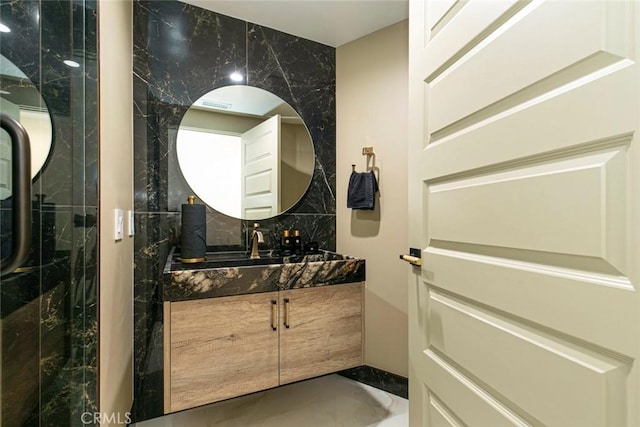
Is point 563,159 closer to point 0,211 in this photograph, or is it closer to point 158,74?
point 0,211

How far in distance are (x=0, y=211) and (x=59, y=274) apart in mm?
298

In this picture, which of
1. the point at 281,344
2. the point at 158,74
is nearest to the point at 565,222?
the point at 281,344

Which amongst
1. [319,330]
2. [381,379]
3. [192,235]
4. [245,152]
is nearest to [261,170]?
[245,152]

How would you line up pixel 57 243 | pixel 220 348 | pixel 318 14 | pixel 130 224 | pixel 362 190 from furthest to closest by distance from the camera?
pixel 362 190, pixel 318 14, pixel 130 224, pixel 220 348, pixel 57 243

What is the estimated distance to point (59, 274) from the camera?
0.92 meters

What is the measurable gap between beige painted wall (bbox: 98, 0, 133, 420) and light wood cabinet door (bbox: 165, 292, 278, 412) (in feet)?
0.78

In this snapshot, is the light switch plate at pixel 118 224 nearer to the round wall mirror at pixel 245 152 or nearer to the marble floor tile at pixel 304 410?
the round wall mirror at pixel 245 152

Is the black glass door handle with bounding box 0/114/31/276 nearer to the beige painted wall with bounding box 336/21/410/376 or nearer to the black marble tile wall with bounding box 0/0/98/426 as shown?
the black marble tile wall with bounding box 0/0/98/426

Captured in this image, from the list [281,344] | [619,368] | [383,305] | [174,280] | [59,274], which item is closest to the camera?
[619,368]

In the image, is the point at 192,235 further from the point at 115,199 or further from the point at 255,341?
the point at 255,341

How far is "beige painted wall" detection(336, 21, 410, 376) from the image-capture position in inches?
85.9

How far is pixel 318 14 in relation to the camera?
2160mm

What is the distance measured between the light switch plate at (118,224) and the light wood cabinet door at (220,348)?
407 mm

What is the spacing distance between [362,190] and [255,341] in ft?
3.98
